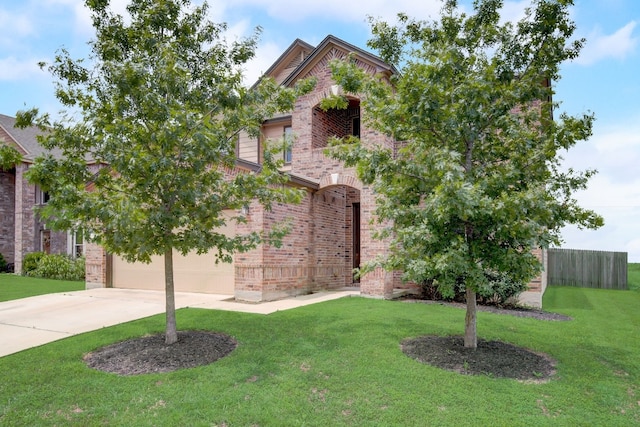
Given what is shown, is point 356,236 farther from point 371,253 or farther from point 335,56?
point 335,56

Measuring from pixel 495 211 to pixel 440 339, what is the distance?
2.94 meters

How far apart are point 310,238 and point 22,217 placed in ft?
57.6

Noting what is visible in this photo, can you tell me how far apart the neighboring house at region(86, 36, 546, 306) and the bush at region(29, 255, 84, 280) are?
460 centimetres

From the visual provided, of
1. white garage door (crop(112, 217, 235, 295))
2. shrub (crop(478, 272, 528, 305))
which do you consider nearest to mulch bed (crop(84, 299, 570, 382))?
shrub (crop(478, 272, 528, 305))

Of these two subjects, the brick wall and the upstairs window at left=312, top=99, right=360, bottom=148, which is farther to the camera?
the brick wall

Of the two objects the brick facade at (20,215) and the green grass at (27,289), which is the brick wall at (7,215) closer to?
the brick facade at (20,215)

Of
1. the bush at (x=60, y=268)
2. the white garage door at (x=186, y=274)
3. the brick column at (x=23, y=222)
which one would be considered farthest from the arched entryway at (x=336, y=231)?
the brick column at (x=23, y=222)

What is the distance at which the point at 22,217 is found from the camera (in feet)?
71.6

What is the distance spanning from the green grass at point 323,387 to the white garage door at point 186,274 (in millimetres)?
4525

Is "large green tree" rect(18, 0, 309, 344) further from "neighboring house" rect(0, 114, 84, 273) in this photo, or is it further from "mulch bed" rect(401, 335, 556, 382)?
"neighboring house" rect(0, 114, 84, 273)

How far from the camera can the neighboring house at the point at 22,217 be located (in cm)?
2166

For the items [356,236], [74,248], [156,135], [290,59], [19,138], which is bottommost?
[74,248]

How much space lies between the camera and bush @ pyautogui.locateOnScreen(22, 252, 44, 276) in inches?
800

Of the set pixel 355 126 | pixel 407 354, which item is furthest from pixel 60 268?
pixel 407 354
